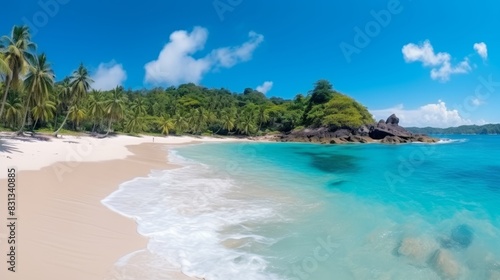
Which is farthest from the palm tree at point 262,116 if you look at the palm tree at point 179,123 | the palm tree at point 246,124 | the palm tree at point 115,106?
the palm tree at point 115,106

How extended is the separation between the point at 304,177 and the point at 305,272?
1483 cm

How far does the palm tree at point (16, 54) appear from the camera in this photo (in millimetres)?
23984

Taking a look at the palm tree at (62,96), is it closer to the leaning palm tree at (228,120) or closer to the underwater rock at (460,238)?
the leaning palm tree at (228,120)

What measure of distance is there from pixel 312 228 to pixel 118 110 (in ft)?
171

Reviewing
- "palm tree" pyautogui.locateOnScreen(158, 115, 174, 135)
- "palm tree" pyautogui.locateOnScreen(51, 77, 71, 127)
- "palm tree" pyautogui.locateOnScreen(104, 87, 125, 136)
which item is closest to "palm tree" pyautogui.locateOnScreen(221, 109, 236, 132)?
"palm tree" pyautogui.locateOnScreen(158, 115, 174, 135)

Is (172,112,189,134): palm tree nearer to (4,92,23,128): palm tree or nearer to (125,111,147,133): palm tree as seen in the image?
(125,111,147,133): palm tree

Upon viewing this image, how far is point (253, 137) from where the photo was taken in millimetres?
90625

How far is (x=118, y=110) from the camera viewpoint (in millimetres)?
54750

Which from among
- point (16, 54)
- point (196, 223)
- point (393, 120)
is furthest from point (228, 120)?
point (196, 223)

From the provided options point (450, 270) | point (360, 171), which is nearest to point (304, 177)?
point (360, 171)

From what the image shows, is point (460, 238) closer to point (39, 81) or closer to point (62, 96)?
point (39, 81)

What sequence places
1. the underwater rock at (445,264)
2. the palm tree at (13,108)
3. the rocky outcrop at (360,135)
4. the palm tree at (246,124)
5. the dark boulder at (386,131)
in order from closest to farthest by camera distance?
the underwater rock at (445,264), the palm tree at (13,108), the rocky outcrop at (360,135), the dark boulder at (386,131), the palm tree at (246,124)

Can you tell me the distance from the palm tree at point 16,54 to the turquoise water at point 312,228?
662 inches

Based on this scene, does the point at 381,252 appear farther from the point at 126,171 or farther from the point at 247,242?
the point at 126,171
